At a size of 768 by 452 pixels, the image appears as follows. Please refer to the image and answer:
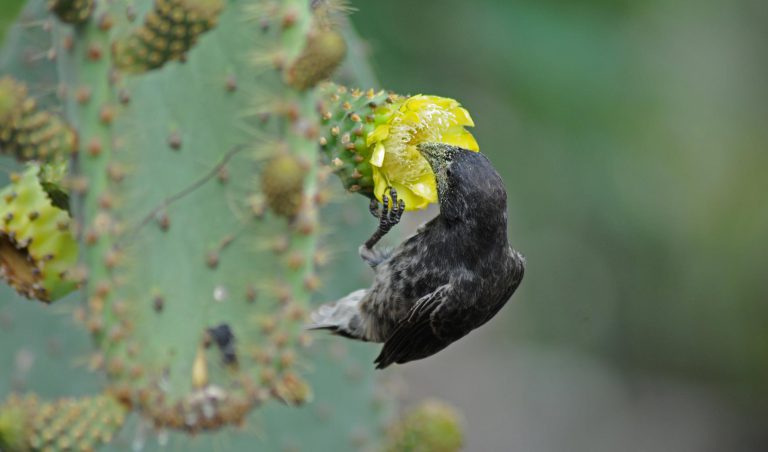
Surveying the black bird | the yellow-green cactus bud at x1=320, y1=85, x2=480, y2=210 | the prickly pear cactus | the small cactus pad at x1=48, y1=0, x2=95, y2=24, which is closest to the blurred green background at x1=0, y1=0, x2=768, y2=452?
the black bird

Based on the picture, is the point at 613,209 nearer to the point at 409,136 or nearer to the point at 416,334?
the point at 416,334

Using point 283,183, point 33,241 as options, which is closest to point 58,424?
point 33,241

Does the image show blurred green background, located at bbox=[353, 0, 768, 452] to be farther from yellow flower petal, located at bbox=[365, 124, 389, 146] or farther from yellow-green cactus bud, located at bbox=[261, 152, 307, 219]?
yellow flower petal, located at bbox=[365, 124, 389, 146]

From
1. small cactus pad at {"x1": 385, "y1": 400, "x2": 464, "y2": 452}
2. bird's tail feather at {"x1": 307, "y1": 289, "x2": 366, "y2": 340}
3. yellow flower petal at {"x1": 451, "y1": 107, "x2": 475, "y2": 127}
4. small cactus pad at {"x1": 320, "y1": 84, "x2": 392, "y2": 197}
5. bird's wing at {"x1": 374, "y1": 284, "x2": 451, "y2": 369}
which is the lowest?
small cactus pad at {"x1": 385, "y1": 400, "x2": 464, "y2": 452}

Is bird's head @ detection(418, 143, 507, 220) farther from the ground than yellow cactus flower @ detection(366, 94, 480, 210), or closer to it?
closer to it

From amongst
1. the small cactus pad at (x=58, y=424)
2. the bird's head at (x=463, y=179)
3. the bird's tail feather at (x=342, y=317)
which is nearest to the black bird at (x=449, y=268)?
the bird's head at (x=463, y=179)

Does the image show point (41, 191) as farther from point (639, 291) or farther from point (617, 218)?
point (639, 291)

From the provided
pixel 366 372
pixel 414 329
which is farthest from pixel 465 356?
pixel 414 329
